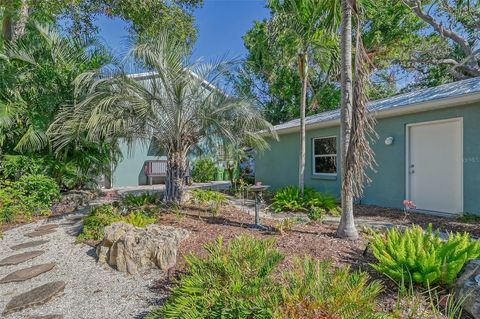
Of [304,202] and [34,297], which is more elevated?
[304,202]

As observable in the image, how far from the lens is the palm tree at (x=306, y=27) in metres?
5.63

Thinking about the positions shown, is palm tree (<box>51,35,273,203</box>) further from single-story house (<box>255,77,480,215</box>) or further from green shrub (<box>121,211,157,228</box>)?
single-story house (<box>255,77,480,215</box>)

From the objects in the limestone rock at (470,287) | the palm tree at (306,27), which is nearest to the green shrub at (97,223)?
the limestone rock at (470,287)

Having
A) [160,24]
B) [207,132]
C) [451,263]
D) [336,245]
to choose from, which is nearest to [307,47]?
[207,132]

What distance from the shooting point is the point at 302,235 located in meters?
4.59

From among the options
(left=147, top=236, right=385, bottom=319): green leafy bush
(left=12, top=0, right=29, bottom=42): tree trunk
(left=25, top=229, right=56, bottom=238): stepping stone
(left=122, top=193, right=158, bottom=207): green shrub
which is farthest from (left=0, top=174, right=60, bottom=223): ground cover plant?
(left=147, top=236, right=385, bottom=319): green leafy bush

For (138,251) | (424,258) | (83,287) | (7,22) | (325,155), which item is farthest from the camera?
(325,155)

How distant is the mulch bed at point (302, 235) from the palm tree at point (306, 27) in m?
2.83

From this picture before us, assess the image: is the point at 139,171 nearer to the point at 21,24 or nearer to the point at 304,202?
the point at 21,24

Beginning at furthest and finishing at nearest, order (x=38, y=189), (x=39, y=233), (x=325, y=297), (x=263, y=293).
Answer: (x=38, y=189) < (x=39, y=233) < (x=263, y=293) < (x=325, y=297)

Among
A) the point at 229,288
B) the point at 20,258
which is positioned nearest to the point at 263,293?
the point at 229,288

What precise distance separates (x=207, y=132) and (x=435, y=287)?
4808 millimetres

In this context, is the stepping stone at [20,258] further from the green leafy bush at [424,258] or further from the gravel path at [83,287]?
the green leafy bush at [424,258]

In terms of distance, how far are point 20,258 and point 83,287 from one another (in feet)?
5.72
